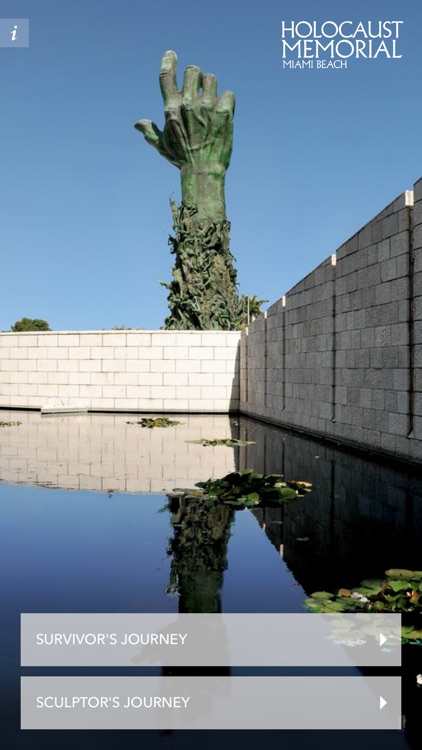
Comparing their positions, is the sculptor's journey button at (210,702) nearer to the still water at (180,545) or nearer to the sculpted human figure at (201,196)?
the still water at (180,545)

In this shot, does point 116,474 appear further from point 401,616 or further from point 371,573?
point 401,616

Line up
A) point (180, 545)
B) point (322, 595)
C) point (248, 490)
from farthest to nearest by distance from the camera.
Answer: point (248, 490)
point (180, 545)
point (322, 595)

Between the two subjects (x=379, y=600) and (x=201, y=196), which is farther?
(x=201, y=196)

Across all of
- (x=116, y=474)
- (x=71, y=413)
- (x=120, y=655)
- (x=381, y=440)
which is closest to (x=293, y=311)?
(x=381, y=440)

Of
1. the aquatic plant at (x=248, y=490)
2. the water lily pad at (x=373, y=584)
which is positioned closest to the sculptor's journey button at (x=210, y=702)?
the water lily pad at (x=373, y=584)

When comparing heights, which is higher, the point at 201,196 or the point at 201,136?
the point at 201,136

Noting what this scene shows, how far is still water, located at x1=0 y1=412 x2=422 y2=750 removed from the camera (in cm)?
278

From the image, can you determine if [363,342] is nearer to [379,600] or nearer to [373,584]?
[373,584]

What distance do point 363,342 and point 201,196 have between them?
1862 centimetres

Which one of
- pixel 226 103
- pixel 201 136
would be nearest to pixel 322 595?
pixel 201 136

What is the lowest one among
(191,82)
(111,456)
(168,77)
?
(111,456)

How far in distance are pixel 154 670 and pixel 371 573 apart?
1.89 m

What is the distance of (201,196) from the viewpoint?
27234 mm

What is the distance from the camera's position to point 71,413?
21.4 m
